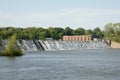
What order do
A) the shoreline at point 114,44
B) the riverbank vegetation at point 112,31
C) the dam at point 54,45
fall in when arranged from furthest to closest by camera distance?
the riverbank vegetation at point 112,31
the shoreline at point 114,44
the dam at point 54,45

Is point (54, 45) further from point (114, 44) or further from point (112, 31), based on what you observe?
point (112, 31)

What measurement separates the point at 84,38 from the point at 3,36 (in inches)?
2163

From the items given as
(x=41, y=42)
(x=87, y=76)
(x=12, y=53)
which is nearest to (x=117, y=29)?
(x=41, y=42)

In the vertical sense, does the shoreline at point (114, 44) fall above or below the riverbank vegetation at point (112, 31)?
below

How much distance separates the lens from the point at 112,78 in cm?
3694

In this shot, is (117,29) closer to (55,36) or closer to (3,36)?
(55,36)

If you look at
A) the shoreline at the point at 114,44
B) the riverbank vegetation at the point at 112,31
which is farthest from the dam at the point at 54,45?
the riverbank vegetation at the point at 112,31

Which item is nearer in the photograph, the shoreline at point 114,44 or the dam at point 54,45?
the dam at point 54,45

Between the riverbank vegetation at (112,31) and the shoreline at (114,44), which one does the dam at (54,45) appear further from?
the riverbank vegetation at (112,31)

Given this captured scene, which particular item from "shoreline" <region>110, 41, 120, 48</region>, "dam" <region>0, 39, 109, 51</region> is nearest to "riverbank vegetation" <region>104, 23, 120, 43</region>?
"shoreline" <region>110, 41, 120, 48</region>

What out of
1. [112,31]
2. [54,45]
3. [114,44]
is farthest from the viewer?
[112,31]

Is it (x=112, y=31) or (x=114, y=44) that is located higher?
(x=112, y=31)

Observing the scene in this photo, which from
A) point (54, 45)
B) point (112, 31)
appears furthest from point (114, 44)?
point (54, 45)

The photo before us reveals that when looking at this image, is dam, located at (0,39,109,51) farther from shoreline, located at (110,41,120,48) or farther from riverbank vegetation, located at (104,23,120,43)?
riverbank vegetation, located at (104,23,120,43)
